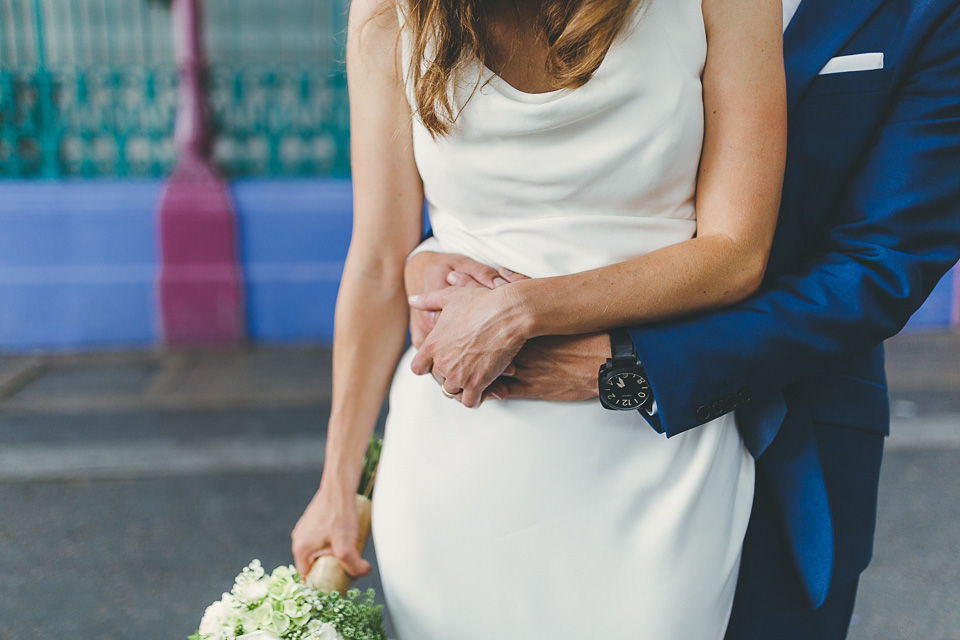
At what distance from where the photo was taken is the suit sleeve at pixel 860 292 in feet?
3.86

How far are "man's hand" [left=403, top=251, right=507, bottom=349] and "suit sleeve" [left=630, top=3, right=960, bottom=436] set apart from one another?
0.26m

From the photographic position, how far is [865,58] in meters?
1.20

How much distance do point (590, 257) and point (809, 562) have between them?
0.58 m

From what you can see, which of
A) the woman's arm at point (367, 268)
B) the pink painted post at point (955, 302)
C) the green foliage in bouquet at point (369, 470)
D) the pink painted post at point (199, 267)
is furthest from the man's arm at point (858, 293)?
the pink painted post at point (955, 302)

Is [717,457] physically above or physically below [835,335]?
below

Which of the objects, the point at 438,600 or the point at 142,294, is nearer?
the point at 438,600

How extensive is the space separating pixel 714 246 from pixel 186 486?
358cm

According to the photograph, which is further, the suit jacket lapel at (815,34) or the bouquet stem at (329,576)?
the bouquet stem at (329,576)

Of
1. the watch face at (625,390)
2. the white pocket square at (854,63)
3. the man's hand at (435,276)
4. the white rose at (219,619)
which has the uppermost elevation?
the white pocket square at (854,63)

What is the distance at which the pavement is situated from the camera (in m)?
3.25

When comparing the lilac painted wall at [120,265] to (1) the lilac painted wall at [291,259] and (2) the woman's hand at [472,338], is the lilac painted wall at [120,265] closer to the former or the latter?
(1) the lilac painted wall at [291,259]

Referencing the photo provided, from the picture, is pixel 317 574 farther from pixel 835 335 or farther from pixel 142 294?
pixel 142 294

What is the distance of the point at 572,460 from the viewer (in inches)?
49.7

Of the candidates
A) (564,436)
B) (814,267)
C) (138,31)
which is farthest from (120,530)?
(138,31)
